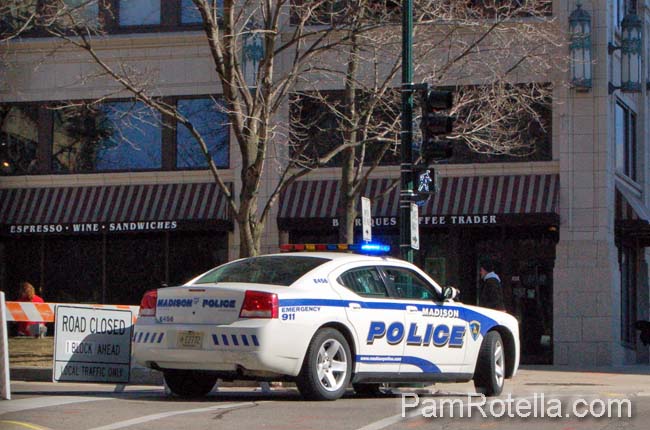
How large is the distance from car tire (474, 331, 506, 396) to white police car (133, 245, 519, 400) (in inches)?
0.7

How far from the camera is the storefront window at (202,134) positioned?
92.6ft

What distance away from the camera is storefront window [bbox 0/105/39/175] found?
29.3 m

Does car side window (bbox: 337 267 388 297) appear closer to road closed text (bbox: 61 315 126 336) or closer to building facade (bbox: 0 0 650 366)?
road closed text (bbox: 61 315 126 336)

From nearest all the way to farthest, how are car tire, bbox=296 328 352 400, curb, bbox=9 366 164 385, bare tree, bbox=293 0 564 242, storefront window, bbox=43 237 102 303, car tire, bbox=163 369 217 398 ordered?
1. car tire, bbox=296 328 352 400
2. car tire, bbox=163 369 217 398
3. curb, bbox=9 366 164 385
4. bare tree, bbox=293 0 564 242
5. storefront window, bbox=43 237 102 303

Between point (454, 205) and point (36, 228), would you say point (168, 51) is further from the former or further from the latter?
point (454, 205)

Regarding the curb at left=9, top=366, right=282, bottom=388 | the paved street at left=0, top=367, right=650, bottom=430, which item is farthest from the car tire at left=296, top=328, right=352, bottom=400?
the curb at left=9, top=366, right=282, bottom=388

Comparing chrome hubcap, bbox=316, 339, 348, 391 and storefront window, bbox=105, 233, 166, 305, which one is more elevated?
storefront window, bbox=105, 233, 166, 305

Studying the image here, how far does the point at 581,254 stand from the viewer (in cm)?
2611

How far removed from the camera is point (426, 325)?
1366 centimetres

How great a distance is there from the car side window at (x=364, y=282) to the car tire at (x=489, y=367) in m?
1.66

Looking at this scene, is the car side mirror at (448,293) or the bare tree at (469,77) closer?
the car side mirror at (448,293)

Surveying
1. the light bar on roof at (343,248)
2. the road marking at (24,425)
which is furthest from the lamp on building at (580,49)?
the road marking at (24,425)

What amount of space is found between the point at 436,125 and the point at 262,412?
247 inches

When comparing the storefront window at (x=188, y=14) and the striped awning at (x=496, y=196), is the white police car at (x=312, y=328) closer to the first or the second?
the striped awning at (x=496, y=196)
